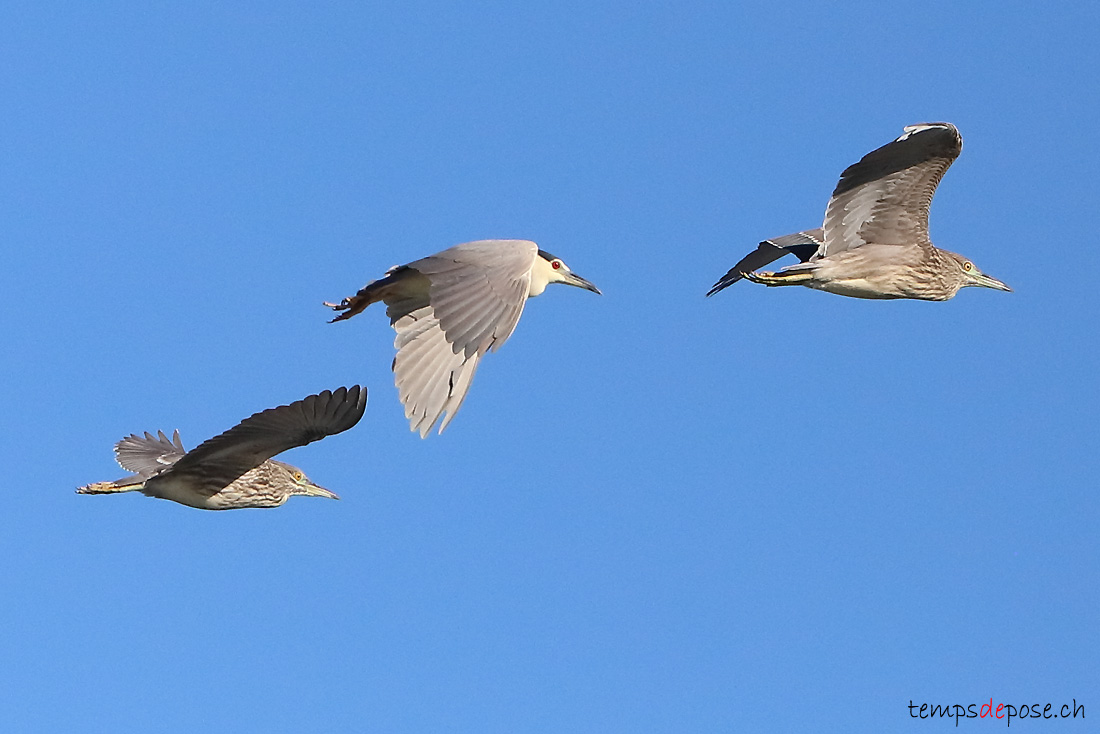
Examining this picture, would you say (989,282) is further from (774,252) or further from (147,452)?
(147,452)

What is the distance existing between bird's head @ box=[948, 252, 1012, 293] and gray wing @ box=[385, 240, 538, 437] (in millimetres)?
3741

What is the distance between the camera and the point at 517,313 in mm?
10688

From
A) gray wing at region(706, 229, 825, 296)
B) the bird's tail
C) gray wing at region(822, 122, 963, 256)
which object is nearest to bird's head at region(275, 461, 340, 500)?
the bird's tail

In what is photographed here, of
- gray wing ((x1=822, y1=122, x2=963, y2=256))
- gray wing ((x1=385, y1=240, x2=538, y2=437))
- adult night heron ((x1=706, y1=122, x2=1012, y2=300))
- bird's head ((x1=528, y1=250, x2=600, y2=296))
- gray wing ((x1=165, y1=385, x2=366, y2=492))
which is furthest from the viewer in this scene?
bird's head ((x1=528, y1=250, x2=600, y2=296))

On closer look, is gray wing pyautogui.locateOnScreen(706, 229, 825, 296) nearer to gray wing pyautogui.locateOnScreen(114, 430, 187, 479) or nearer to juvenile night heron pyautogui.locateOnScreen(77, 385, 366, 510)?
juvenile night heron pyautogui.locateOnScreen(77, 385, 366, 510)

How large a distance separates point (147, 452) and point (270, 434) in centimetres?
310

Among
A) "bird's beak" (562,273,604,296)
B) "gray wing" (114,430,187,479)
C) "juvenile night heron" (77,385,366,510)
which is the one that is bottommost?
"juvenile night heron" (77,385,366,510)

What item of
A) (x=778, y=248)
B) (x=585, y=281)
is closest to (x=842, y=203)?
(x=778, y=248)

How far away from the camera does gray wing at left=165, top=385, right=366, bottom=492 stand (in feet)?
38.0

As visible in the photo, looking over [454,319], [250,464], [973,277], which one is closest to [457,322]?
[454,319]

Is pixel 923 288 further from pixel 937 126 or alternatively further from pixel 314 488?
pixel 314 488

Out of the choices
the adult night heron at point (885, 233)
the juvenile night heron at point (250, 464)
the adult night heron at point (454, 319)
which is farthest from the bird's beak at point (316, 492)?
the adult night heron at point (885, 233)

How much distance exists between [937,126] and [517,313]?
3.41 m

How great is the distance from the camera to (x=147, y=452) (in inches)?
585
